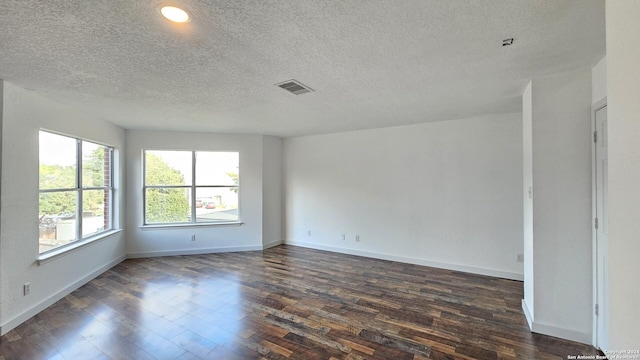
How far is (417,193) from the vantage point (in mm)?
4500

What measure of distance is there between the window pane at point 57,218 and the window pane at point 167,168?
140cm

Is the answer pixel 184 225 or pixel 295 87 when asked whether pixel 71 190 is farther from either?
pixel 295 87

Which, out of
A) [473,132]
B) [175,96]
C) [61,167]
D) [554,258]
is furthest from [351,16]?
[61,167]

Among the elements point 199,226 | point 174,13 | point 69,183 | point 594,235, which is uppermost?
point 174,13

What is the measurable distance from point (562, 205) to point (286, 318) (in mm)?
2889

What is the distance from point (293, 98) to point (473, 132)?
2905mm

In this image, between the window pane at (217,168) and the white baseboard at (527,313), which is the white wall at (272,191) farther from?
the white baseboard at (527,313)

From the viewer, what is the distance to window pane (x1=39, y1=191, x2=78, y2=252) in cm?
309

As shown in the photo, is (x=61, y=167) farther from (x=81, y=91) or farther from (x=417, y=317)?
(x=417, y=317)

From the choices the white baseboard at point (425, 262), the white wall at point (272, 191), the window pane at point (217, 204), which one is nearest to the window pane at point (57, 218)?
the window pane at point (217, 204)

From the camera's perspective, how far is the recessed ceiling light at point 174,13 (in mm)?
1410

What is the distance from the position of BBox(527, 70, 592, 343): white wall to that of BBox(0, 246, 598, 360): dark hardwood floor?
0.24 metres

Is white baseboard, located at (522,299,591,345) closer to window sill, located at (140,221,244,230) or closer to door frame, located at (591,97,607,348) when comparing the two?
door frame, located at (591,97,607,348)

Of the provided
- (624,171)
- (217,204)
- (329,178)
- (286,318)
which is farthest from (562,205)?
(217,204)
